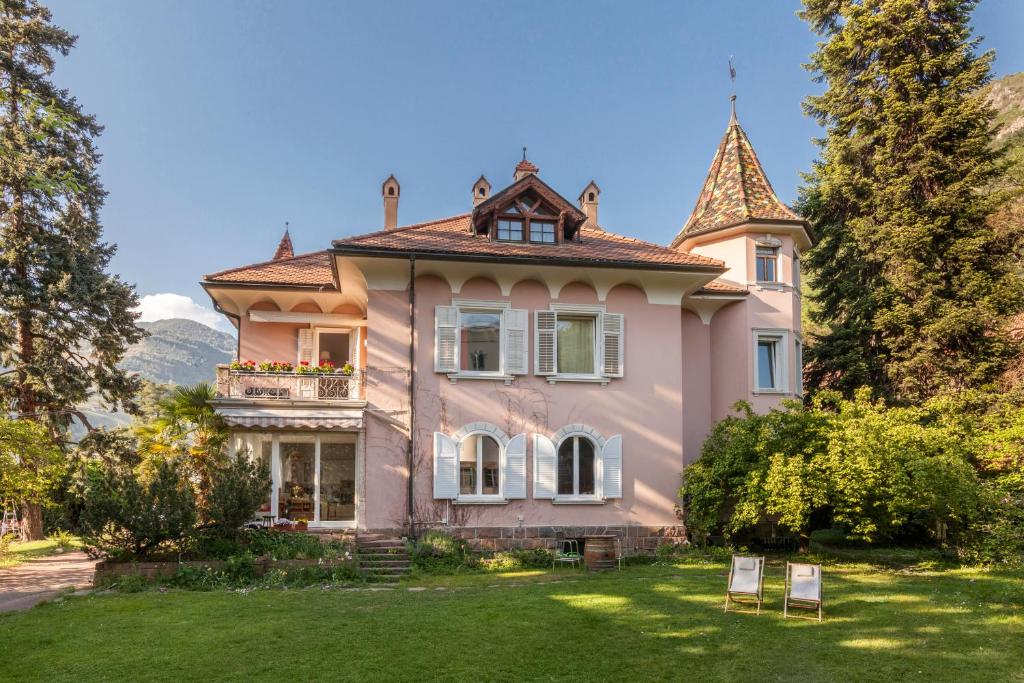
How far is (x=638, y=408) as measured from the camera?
66.3ft

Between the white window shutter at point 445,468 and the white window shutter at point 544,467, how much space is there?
228cm

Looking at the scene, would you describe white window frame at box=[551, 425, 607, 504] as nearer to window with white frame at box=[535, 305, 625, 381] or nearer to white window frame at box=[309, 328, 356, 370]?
window with white frame at box=[535, 305, 625, 381]

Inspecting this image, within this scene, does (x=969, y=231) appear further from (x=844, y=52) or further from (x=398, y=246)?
(x=398, y=246)

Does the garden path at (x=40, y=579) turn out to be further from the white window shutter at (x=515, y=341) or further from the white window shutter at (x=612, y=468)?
the white window shutter at (x=612, y=468)

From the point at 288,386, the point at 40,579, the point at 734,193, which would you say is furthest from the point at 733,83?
the point at 40,579

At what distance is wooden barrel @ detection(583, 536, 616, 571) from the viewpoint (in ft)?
56.0

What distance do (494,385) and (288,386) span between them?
5847 millimetres

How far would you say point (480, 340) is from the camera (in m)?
19.9

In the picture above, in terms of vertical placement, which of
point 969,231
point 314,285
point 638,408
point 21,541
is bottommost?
point 21,541

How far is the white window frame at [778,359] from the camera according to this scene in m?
22.0

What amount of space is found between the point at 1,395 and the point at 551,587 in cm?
2198

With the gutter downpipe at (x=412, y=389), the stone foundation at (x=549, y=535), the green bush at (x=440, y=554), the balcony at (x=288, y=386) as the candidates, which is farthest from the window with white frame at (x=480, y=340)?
the green bush at (x=440, y=554)

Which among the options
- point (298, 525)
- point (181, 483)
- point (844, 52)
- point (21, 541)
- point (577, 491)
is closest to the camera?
point (181, 483)

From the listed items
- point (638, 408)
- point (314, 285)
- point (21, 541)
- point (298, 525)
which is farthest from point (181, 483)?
point (21, 541)
